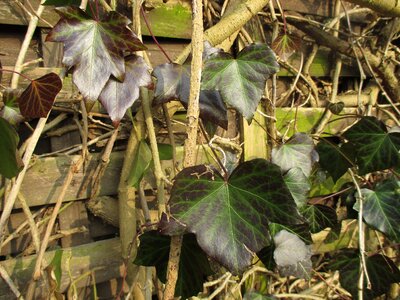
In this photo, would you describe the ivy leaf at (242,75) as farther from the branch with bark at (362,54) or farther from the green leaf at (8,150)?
the branch with bark at (362,54)

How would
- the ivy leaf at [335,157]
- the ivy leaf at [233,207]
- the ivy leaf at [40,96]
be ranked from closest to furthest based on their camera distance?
1. the ivy leaf at [233,207]
2. the ivy leaf at [40,96]
3. the ivy leaf at [335,157]

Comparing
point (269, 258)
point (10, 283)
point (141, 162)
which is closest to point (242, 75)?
point (141, 162)

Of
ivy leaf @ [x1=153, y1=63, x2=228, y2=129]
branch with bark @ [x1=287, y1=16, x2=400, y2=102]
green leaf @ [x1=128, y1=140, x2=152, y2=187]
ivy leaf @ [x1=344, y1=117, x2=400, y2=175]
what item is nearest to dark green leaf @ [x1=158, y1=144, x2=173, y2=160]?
green leaf @ [x1=128, y1=140, x2=152, y2=187]

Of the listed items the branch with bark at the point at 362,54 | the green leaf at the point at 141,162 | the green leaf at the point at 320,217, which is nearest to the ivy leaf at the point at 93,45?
the green leaf at the point at 141,162

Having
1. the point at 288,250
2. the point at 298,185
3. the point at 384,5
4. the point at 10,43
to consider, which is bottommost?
the point at 288,250

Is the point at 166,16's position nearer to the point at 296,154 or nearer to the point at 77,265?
the point at 296,154
